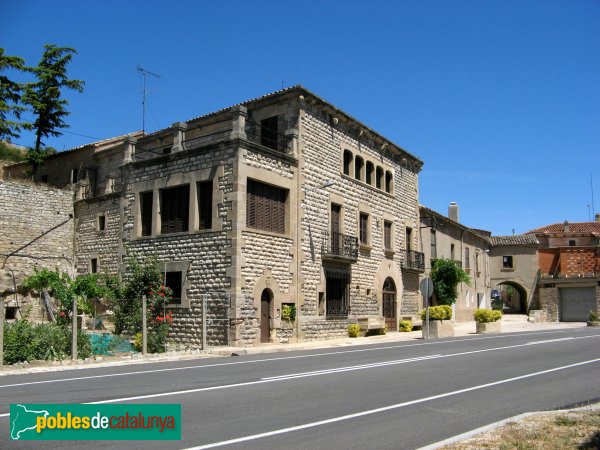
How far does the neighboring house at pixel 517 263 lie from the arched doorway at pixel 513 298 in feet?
1.00

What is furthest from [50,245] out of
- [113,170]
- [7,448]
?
[7,448]

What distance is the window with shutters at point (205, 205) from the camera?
21359 mm

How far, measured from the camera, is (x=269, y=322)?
21250 millimetres

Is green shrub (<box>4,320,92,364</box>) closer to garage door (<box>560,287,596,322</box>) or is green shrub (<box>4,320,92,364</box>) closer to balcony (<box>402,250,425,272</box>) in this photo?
balcony (<box>402,250,425,272</box>)

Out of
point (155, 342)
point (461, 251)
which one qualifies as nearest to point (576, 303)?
point (461, 251)

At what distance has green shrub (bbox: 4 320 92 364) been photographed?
13898mm

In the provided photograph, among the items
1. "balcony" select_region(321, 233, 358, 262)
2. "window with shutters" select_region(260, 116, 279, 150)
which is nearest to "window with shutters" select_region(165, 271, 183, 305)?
"balcony" select_region(321, 233, 358, 262)

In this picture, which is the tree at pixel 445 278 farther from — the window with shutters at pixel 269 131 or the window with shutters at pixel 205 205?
the window with shutters at pixel 205 205

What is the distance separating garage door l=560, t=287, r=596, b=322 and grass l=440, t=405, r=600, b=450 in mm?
41378

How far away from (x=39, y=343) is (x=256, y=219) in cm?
896

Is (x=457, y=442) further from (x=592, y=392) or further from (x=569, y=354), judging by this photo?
(x=569, y=354)

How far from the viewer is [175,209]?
22594mm

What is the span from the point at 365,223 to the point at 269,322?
880 cm

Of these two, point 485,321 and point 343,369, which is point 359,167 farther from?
point 343,369
